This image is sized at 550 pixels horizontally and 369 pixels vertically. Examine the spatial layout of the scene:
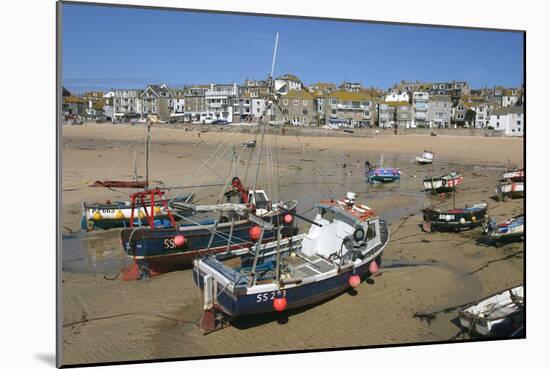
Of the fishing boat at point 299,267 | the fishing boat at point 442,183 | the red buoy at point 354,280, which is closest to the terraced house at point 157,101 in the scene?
the fishing boat at point 299,267

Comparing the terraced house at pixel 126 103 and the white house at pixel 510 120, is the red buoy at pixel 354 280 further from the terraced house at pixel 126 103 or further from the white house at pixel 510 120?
the terraced house at pixel 126 103

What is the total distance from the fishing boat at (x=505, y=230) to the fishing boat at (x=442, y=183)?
255 centimetres

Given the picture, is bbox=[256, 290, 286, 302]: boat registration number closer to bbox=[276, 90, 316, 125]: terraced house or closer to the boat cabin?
the boat cabin

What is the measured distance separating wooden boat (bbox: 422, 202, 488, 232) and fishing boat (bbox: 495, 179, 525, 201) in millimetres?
378

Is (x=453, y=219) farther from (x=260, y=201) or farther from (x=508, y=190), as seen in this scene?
(x=260, y=201)

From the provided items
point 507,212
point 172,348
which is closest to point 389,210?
point 507,212

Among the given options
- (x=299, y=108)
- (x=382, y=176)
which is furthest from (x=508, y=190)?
(x=382, y=176)

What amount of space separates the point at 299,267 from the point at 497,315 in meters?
2.21

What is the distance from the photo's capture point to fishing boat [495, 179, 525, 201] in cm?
595

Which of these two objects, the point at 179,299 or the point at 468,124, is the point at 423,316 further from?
the point at 468,124

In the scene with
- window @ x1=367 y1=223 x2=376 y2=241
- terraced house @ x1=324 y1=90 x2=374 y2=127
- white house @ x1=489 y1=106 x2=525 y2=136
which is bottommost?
window @ x1=367 y1=223 x2=376 y2=241

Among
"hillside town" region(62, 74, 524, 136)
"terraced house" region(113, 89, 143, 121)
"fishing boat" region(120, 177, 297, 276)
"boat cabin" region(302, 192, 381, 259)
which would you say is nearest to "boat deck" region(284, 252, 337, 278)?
"boat cabin" region(302, 192, 381, 259)

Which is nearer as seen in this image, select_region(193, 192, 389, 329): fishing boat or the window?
select_region(193, 192, 389, 329): fishing boat

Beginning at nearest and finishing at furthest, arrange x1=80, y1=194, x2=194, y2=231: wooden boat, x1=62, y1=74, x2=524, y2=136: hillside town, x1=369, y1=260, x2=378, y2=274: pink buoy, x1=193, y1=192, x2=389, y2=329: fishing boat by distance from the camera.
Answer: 1. x1=193, y1=192, x2=389, y2=329: fishing boat
2. x1=62, y1=74, x2=524, y2=136: hillside town
3. x1=369, y1=260, x2=378, y2=274: pink buoy
4. x1=80, y1=194, x2=194, y2=231: wooden boat
